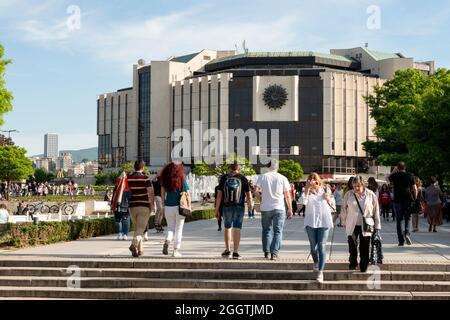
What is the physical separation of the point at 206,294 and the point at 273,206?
250 cm

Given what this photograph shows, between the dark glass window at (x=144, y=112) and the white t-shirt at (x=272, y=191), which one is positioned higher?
the dark glass window at (x=144, y=112)

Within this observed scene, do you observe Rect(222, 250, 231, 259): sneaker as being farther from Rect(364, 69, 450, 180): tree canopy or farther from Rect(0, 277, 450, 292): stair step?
Rect(364, 69, 450, 180): tree canopy

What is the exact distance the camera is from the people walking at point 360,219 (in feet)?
33.9

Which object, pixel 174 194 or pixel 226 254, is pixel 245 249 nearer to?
pixel 226 254

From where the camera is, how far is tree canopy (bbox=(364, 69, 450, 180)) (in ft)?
103

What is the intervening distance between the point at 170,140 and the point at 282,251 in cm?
10373

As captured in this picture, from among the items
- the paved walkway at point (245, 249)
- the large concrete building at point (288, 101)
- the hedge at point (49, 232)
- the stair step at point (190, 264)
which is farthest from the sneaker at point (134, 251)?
the large concrete building at point (288, 101)

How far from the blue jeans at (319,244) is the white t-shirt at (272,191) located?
56.6 inches

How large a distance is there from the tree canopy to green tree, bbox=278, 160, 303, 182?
4690 cm

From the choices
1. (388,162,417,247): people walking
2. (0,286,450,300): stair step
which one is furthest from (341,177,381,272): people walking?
(388,162,417,247): people walking

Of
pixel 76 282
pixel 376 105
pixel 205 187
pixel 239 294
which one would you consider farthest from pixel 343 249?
pixel 205 187

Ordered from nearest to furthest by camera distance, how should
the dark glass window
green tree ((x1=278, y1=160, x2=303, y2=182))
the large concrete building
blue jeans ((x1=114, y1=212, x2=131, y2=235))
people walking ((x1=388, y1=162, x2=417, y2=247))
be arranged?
1. people walking ((x1=388, y1=162, x2=417, y2=247))
2. blue jeans ((x1=114, y1=212, x2=131, y2=235))
3. green tree ((x1=278, y1=160, x2=303, y2=182))
4. the large concrete building
5. the dark glass window

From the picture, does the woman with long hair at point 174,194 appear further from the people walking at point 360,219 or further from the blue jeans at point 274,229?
the people walking at point 360,219

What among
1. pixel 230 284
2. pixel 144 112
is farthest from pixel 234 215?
pixel 144 112
